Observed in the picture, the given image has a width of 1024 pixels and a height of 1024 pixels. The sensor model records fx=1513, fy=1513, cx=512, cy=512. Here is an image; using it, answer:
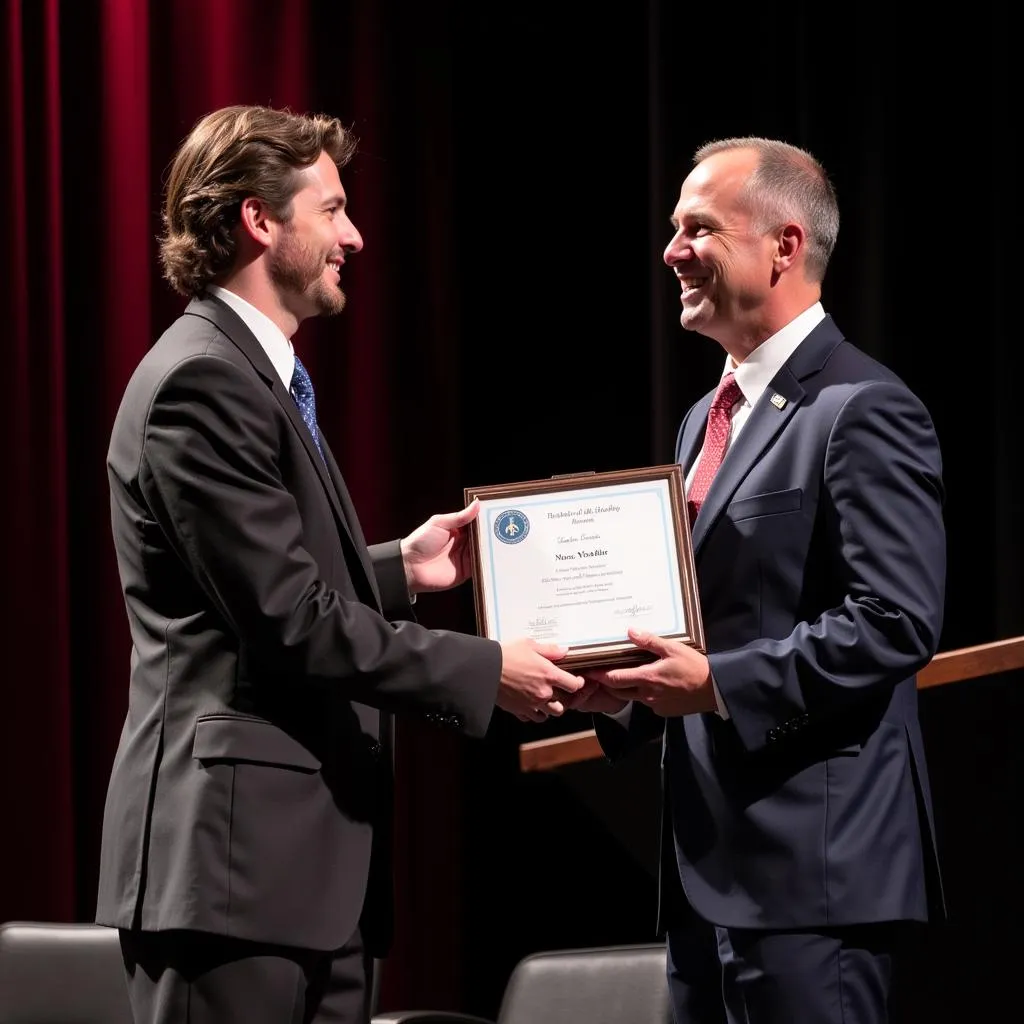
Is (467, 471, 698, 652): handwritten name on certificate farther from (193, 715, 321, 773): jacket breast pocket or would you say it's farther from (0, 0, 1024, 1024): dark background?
(0, 0, 1024, 1024): dark background

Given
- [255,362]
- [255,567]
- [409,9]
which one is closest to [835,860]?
[255,567]

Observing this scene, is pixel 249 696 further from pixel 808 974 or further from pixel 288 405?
pixel 808 974

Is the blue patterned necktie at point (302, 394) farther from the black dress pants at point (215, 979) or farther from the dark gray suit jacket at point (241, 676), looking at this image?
the black dress pants at point (215, 979)

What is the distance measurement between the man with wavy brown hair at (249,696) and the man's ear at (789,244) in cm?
84

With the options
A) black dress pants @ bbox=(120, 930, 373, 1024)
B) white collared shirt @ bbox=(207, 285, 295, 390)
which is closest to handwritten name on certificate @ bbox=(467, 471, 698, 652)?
white collared shirt @ bbox=(207, 285, 295, 390)

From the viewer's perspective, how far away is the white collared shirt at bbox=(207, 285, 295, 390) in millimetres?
2352

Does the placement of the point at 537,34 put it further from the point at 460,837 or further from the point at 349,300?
the point at 460,837

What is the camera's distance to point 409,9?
4.65 metres

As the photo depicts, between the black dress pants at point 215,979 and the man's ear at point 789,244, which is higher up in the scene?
the man's ear at point 789,244

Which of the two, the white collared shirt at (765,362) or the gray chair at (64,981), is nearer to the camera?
the white collared shirt at (765,362)

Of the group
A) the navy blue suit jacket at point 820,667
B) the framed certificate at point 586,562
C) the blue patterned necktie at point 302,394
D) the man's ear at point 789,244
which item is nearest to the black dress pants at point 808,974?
the navy blue suit jacket at point 820,667

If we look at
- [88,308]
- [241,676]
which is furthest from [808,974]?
[88,308]

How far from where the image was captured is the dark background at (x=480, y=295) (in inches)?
161

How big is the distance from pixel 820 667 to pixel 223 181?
3.97ft
